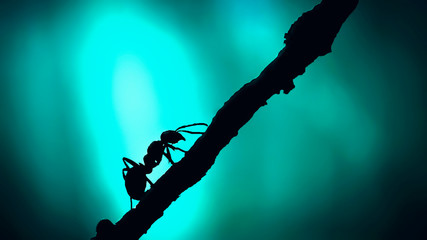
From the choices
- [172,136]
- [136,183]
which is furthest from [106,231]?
[172,136]

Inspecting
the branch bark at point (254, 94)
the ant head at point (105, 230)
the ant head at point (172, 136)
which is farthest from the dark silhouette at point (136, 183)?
the branch bark at point (254, 94)

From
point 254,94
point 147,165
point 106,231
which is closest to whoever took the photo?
point 254,94

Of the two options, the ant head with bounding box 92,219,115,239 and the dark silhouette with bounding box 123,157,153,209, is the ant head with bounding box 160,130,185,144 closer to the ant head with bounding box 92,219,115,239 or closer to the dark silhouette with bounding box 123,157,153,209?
the dark silhouette with bounding box 123,157,153,209

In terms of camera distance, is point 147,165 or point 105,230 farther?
point 147,165

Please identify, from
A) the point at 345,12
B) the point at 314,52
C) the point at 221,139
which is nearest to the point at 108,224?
the point at 221,139

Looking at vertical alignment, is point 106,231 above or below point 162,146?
below

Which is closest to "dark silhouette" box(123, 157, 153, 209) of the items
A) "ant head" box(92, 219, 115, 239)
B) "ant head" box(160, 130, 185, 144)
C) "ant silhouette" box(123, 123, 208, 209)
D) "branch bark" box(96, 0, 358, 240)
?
"ant silhouette" box(123, 123, 208, 209)

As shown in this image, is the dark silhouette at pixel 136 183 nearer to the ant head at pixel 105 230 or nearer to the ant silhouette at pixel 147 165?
the ant silhouette at pixel 147 165

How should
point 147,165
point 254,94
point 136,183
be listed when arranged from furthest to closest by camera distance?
point 147,165 → point 136,183 → point 254,94

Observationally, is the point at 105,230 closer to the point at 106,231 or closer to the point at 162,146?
the point at 106,231

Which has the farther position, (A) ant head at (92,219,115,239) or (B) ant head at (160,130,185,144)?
(B) ant head at (160,130,185,144)
